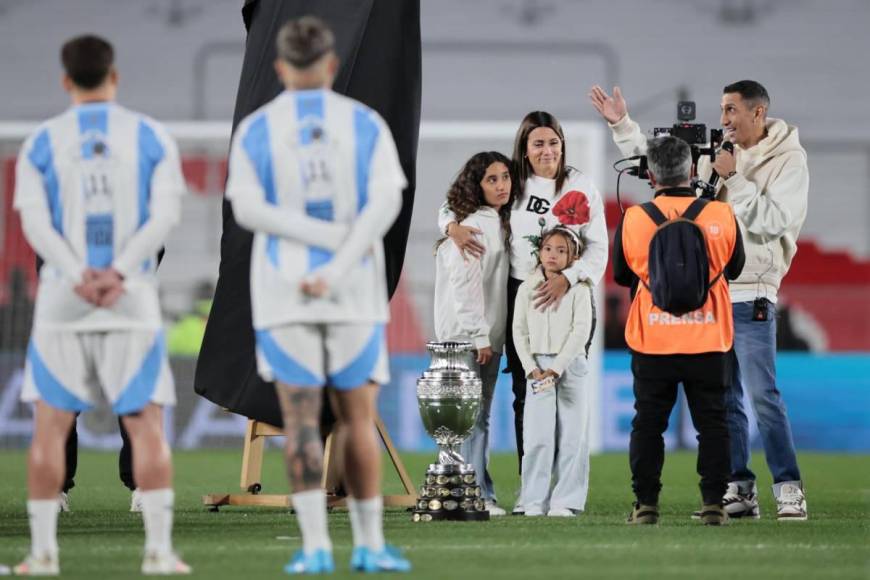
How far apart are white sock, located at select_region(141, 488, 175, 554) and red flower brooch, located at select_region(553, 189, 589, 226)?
9.89 ft

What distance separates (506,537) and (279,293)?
5.81 ft

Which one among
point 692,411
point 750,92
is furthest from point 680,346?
point 750,92

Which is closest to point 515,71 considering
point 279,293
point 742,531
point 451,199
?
point 451,199

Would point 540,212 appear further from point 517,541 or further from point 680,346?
point 517,541

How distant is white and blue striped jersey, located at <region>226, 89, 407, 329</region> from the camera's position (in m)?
4.49

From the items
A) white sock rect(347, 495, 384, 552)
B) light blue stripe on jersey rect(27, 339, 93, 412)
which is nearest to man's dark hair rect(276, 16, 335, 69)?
light blue stripe on jersey rect(27, 339, 93, 412)

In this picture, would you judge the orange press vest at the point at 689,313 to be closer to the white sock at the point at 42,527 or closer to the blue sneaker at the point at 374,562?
the blue sneaker at the point at 374,562

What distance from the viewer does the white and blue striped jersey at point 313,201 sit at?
449 cm

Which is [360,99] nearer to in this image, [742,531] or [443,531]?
[443,531]

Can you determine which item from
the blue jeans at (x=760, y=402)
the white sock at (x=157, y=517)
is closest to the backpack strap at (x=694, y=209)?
the blue jeans at (x=760, y=402)

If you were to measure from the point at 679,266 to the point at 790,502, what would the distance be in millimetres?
1283

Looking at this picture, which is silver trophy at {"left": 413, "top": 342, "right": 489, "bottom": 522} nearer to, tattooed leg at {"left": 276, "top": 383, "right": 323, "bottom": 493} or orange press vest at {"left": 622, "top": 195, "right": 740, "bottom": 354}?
orange press vest at {"left": 622, "top": 195, "right": 740, "bottom": 354}

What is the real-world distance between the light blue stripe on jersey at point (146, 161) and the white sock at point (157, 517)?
0.67m

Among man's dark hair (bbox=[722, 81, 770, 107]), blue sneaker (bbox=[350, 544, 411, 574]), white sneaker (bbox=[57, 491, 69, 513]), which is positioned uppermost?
man's dark hair (bbox=[722, 81, 770, 107])
